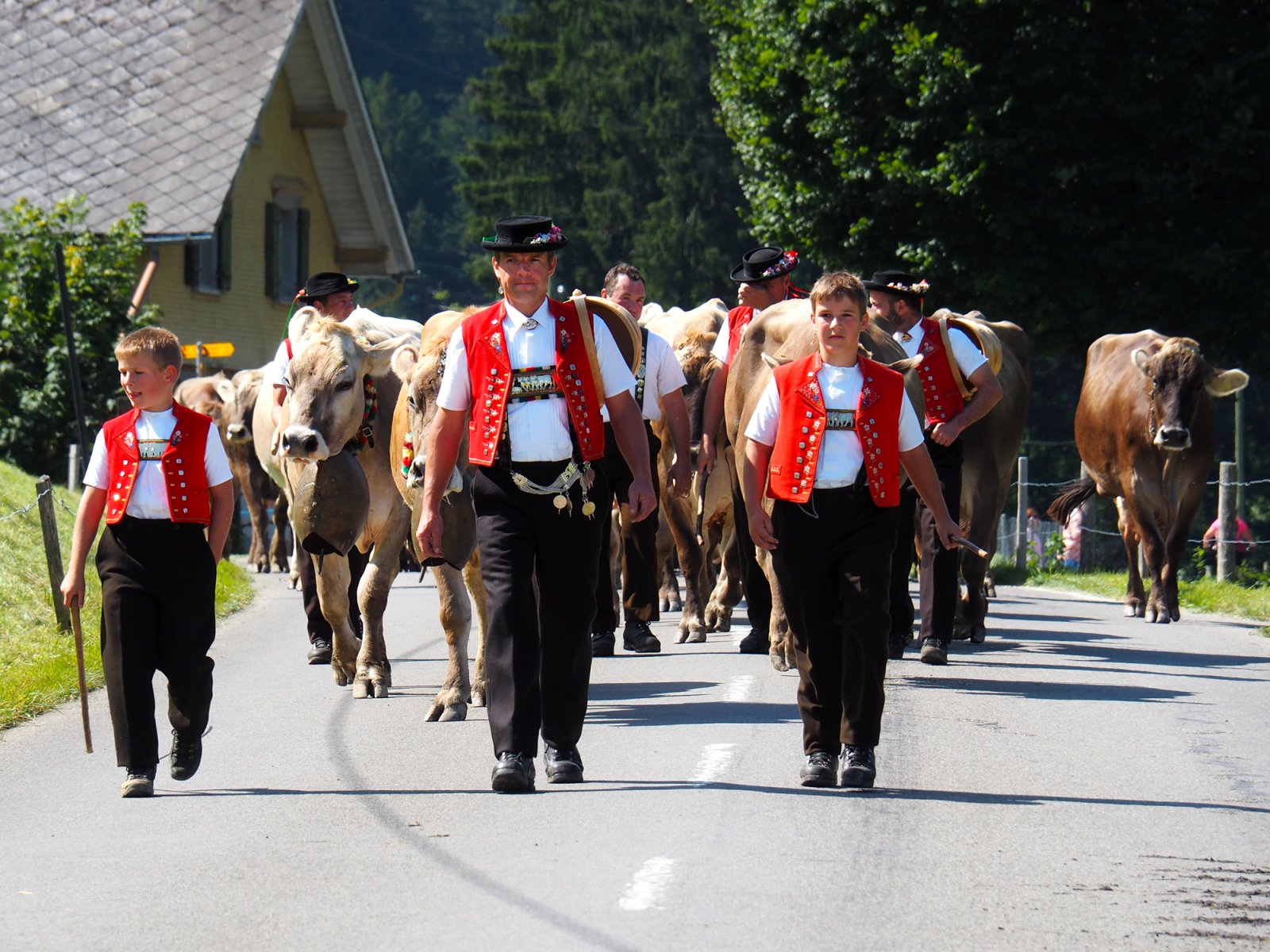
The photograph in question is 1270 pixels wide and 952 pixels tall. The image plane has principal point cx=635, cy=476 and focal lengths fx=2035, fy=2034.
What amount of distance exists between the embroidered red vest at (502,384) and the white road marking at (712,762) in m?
1.34

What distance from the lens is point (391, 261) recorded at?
37.2 m

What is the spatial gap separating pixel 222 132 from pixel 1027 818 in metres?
24.5

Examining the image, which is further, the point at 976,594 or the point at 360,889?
the point at 976,594

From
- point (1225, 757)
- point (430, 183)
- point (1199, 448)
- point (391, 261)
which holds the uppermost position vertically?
point (430, 183)

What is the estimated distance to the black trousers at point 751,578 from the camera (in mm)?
11766

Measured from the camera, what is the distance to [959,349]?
38.5ft

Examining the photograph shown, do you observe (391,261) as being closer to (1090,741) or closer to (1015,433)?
(1015,433)

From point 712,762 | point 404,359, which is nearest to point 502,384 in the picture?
point 712,762

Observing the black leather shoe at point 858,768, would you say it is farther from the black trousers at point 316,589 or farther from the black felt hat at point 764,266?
the black felt hat at point 764,266

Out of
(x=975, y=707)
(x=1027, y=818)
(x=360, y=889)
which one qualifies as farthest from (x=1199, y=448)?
(x=360, y=889)

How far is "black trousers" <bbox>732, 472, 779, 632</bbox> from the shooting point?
1177 centimetres

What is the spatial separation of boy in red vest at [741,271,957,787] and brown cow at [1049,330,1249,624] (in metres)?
7.94

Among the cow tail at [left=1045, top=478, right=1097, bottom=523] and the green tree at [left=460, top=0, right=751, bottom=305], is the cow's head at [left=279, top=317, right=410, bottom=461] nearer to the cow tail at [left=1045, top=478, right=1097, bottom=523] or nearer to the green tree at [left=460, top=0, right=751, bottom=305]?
the cow tail at [left=1045, top=478, right=1097, bottom=523]

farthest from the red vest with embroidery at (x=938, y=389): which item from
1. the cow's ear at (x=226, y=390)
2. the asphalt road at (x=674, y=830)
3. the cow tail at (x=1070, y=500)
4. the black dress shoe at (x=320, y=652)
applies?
the cow's ear at (x=226, y=390)
